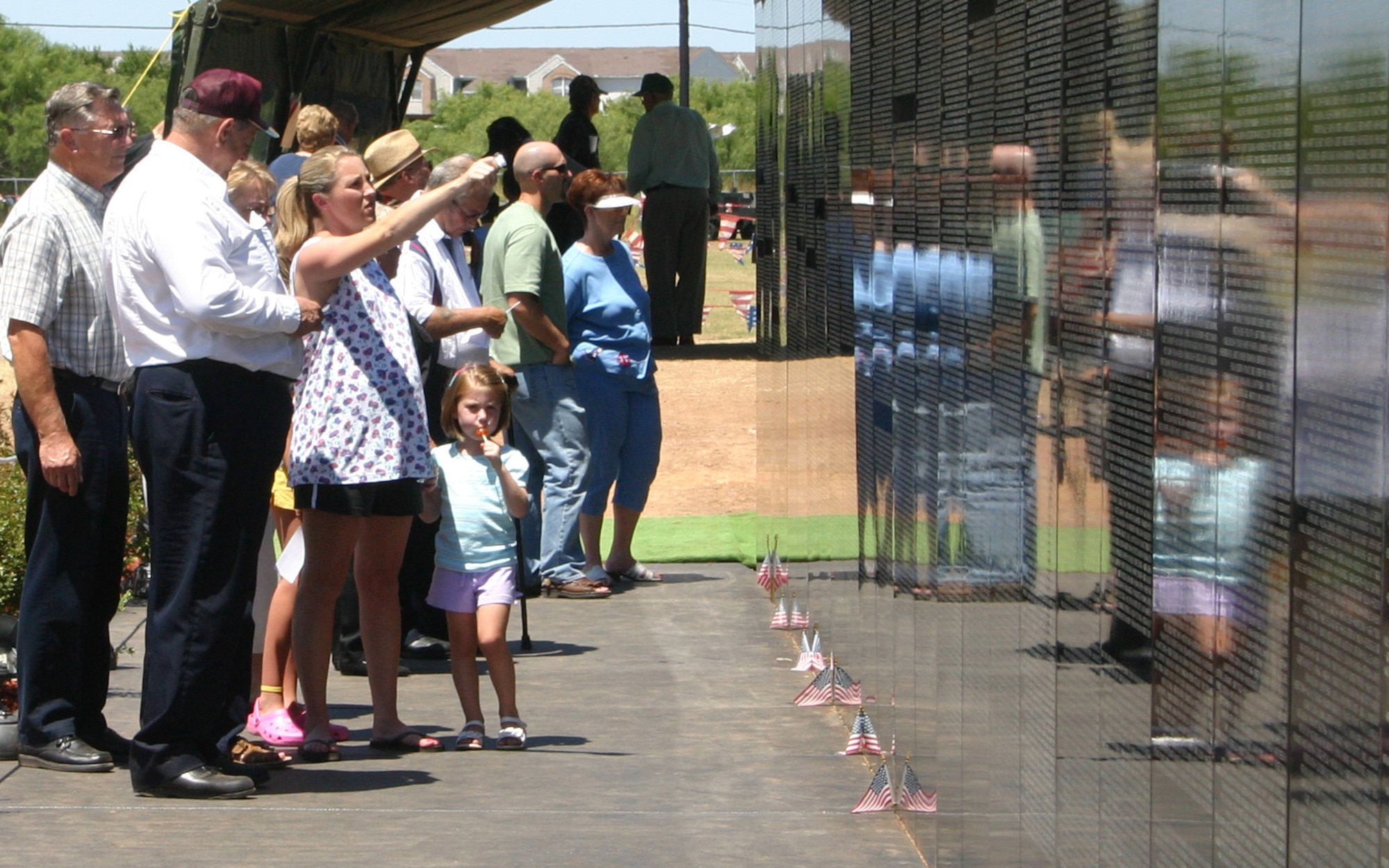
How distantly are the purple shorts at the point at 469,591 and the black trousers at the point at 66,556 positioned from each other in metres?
0.97

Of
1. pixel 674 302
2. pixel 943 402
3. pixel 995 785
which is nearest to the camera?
pixel 995 785

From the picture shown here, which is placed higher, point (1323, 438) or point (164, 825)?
point (1323, 438)

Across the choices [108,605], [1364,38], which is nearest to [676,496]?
[108,605]

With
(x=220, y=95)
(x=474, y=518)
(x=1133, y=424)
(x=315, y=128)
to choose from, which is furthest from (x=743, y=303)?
(x=1133, y=424)

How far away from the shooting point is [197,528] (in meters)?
5.07

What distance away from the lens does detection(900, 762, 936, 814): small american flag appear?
4656 millimetres

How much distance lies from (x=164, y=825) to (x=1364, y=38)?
3.83 metres

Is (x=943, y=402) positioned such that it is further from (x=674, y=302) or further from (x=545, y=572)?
(x=674, y=302)

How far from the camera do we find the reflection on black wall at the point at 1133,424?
2.16 metres

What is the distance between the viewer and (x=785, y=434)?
7.80 metres

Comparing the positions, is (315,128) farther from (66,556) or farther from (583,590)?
(66,556)

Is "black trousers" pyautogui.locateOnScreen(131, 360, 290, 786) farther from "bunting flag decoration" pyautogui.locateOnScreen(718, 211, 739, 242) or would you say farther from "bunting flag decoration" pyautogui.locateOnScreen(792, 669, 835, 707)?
"bunting flag decoration" pyautogui.locateOnScreen(718, 211, 739, 242)

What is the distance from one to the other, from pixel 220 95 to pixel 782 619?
3.55m

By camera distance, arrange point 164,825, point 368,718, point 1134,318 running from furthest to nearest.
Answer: point 368,718
point 164,825
point 1134,318
